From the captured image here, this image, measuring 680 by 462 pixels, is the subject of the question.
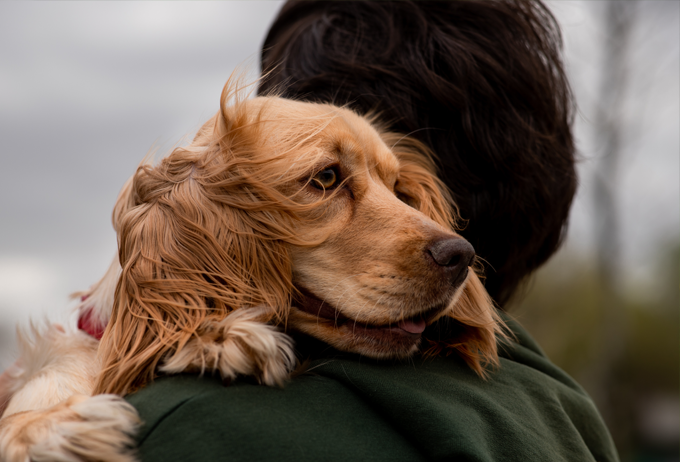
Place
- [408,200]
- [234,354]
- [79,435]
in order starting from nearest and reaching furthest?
[79,435], [234,354], [408,200]

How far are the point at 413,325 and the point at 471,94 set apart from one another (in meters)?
1.05

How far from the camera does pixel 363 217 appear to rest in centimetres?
196

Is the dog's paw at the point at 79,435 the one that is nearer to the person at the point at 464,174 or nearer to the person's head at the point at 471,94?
the person at the point at 464,174

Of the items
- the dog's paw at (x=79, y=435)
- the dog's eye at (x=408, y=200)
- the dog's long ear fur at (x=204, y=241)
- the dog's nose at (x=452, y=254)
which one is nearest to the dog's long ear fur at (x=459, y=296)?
the dog's eye at (x=408, y=200)

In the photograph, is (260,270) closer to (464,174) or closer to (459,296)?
(459,296)

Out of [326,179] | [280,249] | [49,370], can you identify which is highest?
[326,179]

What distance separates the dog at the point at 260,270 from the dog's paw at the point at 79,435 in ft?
0.10

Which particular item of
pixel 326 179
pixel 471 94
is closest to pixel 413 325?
pixel 326 179

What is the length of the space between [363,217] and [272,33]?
5.03ft

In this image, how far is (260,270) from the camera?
1749 millimetres

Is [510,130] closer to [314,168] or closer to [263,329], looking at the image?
[314,168]

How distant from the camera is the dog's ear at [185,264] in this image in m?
1.58

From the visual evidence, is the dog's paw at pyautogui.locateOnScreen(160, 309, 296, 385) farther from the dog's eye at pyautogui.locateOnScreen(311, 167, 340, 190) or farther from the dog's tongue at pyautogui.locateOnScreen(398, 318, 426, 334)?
the dog's eye at pyautogui.locateOnScreen(311, 167, 340, 190)

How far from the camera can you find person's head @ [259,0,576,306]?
2277 millimetres
